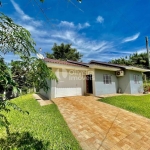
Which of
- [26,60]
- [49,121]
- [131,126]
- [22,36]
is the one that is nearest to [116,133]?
[131,126]

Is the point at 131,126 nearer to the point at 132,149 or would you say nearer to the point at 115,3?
the point at 132,149

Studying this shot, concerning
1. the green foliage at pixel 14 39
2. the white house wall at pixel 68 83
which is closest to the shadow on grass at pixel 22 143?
the green foliage at pixel 14 39

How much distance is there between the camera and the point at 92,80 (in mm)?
12180

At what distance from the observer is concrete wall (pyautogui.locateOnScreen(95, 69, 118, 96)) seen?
12048 mm

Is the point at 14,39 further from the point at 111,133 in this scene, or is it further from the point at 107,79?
the point at 107,79

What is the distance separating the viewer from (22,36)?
1.58m

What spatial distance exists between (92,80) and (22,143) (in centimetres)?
973

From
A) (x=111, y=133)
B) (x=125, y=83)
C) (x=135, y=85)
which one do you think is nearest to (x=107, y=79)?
(x=125, y=83)

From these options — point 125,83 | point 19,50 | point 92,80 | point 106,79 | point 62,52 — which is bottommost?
point 125,83

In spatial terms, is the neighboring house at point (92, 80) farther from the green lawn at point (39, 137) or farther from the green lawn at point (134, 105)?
the green lawn at point (39, 137)

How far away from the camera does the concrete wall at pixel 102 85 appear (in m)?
12.0

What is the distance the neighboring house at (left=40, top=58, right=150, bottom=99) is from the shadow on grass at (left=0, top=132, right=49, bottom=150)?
21.2 feet

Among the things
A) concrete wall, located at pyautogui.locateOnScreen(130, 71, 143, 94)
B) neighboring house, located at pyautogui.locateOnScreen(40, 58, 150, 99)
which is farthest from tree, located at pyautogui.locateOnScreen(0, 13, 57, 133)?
concrete wall, located at pyautogui.locateOnScreen(130, 71, 143, 94)

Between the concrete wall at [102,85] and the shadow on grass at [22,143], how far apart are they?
9.11 meters
